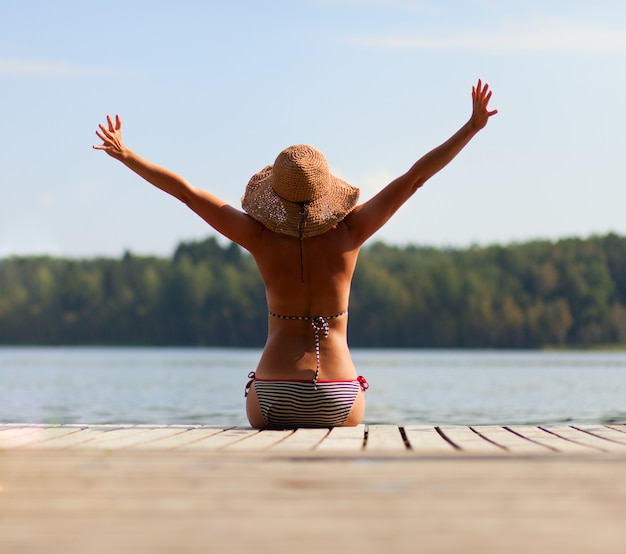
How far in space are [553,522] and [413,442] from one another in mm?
1531

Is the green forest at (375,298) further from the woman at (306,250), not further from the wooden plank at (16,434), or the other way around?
the wooden plank at (16,434)

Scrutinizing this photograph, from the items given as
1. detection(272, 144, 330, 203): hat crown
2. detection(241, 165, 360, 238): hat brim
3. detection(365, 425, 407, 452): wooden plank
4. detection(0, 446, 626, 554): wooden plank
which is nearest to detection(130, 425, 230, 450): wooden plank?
detection(0, 446, 626, 554): wooden plank

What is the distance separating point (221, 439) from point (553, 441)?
1331 mm

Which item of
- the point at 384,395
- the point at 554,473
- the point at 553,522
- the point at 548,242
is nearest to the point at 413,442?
the point at 554,473

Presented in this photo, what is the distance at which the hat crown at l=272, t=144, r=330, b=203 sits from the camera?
16.3 feet

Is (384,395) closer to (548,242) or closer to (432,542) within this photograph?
(432,542)

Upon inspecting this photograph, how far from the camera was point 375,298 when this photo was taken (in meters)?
78.6

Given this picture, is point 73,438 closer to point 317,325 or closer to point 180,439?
point 180,439

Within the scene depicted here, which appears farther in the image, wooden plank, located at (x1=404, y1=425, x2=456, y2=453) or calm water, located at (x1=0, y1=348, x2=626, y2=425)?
calm water, located at (x1=0, y1=348, x2=626, y2=425)

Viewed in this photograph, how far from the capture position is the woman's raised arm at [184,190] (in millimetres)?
5074

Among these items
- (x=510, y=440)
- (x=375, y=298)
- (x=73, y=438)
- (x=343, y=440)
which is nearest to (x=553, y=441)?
(x=510, y=440)

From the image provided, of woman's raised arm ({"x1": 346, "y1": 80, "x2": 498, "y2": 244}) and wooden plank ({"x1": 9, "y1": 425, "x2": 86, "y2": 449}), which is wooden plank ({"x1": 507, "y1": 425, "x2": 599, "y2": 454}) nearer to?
woman's raised arm ({"x1": 346, "y1": 80, "x2": 498, "y2": 244})

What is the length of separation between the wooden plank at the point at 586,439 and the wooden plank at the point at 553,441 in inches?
1.4

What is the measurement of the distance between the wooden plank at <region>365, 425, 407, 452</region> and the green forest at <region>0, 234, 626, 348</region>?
225 feet
